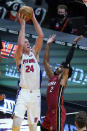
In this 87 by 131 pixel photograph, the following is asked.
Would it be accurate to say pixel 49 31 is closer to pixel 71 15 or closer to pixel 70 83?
pixel 70 83

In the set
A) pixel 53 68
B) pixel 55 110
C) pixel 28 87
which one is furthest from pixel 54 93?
pixel 53 68

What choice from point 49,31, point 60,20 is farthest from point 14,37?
point 60,20

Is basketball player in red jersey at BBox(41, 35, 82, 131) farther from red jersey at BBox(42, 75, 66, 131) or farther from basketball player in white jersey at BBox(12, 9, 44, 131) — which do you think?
basketball player in white jersey at BBox(12, 9, 44, 131)

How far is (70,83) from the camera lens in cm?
998

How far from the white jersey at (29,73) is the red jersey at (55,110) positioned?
27cm

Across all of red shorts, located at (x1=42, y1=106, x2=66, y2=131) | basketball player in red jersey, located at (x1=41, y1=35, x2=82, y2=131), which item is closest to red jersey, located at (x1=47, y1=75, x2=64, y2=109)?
basketball player in red jersey, located at (x1=41, y1=35, x2=82, y2=131)

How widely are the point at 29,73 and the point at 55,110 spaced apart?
0.69 m

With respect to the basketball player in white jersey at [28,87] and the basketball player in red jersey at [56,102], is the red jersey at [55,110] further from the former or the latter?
the basketball player in white jersey at [28,87]

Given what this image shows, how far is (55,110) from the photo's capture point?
823cm

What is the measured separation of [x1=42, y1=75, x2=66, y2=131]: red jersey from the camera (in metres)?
8.20

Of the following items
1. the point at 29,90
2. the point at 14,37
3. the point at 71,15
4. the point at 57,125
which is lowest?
the point at 57,125

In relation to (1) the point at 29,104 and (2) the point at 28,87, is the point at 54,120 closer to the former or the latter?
(1) the point at 29,104

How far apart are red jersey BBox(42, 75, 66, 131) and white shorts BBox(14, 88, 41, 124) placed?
0.59 ft

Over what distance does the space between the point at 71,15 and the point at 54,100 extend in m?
5.27
